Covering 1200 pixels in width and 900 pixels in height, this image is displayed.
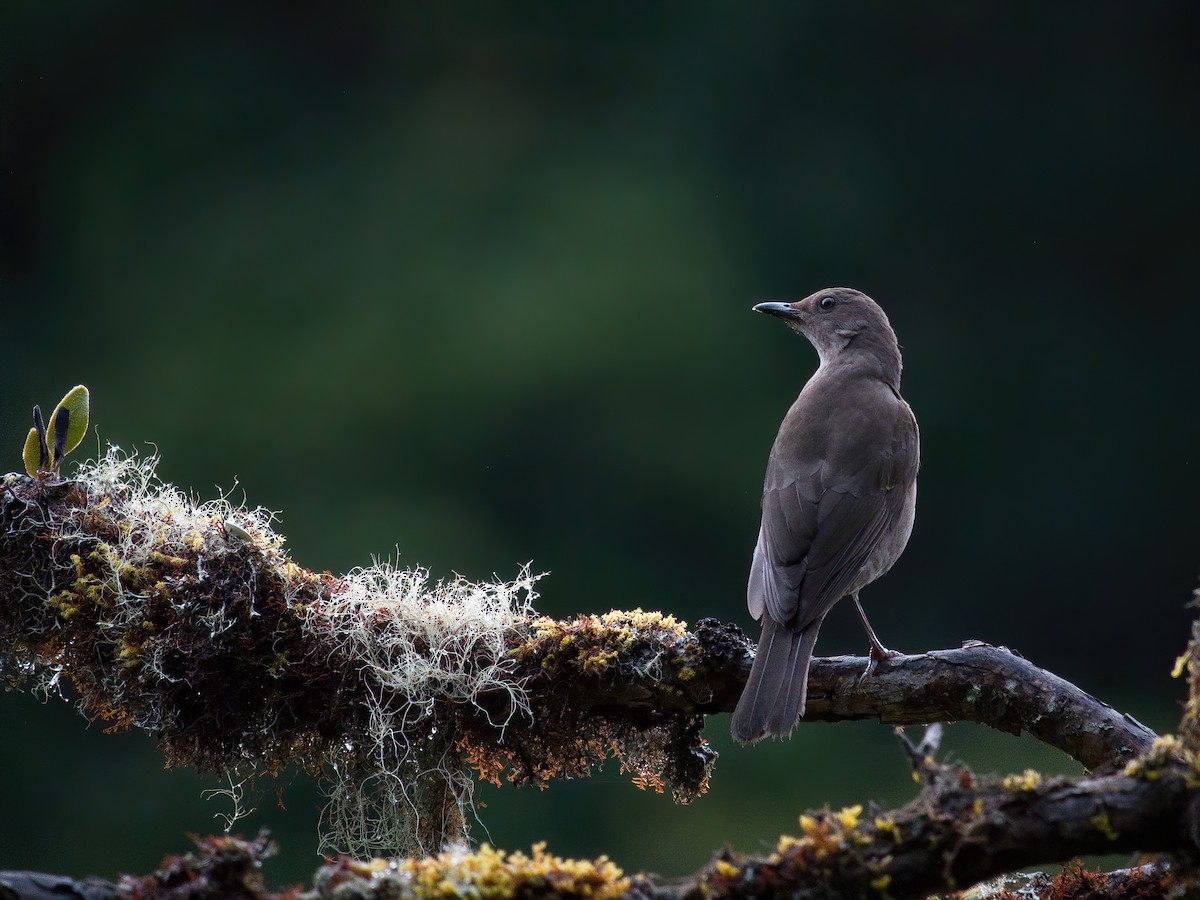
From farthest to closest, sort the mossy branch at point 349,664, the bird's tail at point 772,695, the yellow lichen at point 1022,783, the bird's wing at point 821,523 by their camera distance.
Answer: the bird's wing at point 821,523 → the bird's tail at point 772,695 → the mossy branch at point 349,664 → the yellow lichen at point 1022,783

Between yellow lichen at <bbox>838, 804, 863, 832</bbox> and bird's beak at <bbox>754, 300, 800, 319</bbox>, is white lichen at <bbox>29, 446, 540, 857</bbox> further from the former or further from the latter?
bird's beak at <bbox>754, 300, 800, 319</bbox>

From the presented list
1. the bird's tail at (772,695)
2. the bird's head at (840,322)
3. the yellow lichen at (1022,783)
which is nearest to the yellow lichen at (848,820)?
the yellow lichen at (1022,783)

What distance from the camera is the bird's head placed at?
4523mm

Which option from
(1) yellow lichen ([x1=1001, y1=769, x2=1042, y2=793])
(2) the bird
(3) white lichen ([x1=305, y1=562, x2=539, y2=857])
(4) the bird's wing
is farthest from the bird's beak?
(1) yellow lichen ([x1=1001, y1=769, x2=1042, y2=793])

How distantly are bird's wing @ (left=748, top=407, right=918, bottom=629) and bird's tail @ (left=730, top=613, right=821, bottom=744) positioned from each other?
1.18 ft

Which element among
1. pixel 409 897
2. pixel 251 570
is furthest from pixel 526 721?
pixel 409 897

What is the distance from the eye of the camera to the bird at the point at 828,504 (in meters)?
2.79

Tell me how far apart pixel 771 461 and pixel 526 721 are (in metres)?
1.58

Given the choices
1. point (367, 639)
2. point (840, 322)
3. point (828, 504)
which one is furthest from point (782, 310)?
point (367, 639)

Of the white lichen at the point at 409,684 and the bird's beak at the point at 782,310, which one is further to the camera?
the bird's beak at the point at 782,310

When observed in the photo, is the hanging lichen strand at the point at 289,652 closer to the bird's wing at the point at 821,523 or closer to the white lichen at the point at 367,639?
the white lichen at the point at 367,639

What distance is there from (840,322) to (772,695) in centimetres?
219

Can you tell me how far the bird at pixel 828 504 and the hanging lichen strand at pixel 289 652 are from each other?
0.77 ft

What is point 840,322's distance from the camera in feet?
15.1
